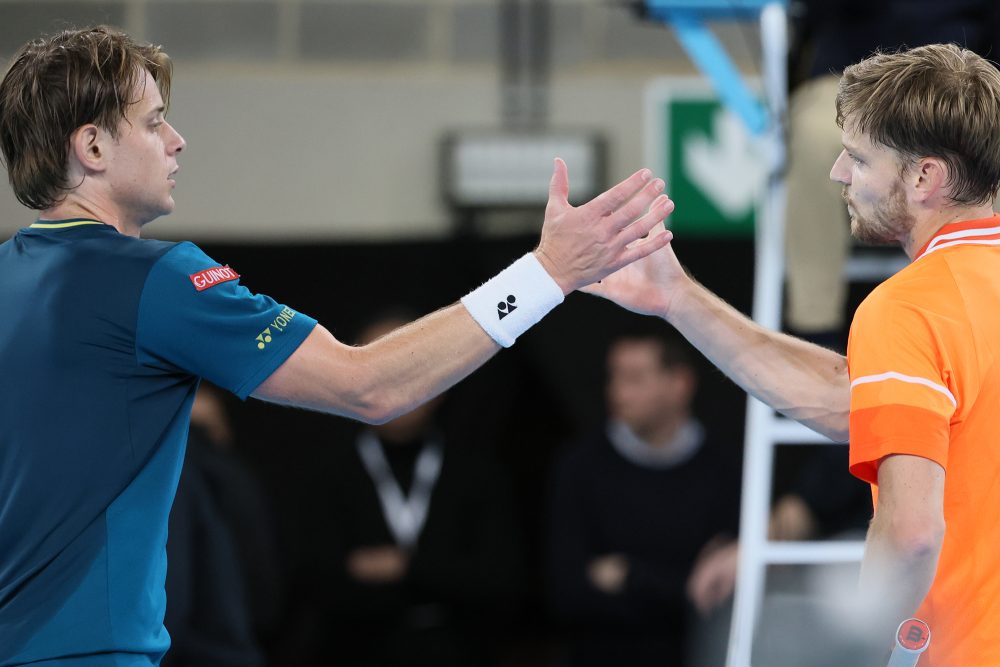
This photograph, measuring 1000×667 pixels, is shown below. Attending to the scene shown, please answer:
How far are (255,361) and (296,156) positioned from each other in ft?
16.7

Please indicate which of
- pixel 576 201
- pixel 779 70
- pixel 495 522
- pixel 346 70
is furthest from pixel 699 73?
pixel 779 70

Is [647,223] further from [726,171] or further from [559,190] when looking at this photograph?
[726,171]

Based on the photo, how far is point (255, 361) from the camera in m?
2.21

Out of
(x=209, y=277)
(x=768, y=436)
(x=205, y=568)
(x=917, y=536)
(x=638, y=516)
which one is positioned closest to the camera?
(x=917, y=536)

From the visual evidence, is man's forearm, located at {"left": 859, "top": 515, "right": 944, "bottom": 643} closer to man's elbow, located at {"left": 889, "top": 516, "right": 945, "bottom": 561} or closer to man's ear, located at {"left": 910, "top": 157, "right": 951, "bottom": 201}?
man's elbow, located at {"left": 889, "top": 516, "right": 945, "bottom": 561}

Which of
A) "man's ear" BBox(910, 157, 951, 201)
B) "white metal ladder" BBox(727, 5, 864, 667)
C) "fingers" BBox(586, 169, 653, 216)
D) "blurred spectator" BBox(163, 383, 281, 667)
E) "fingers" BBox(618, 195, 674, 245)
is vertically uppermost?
"man's ear" BBox(910, 157, 951, 201)

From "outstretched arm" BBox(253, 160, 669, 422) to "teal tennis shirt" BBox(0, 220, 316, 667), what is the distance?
2.8 inches

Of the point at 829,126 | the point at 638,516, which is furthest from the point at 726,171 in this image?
the point at 829,126

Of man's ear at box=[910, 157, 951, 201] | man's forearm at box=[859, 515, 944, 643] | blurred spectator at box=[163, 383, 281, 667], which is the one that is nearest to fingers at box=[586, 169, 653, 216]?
man's ear at box=[910, 157, 951, 201]

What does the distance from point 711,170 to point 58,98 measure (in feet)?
16.4

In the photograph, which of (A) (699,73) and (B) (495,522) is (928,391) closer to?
(B) (495,522)

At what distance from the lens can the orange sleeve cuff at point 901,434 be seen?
1.99 m

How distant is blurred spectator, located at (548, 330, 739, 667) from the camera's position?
5.27 meters

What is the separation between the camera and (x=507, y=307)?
7.64 ft
